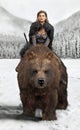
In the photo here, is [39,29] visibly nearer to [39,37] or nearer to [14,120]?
[39,37]

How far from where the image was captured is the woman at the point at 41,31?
10.8 m

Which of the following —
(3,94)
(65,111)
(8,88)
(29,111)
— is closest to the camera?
(29,111)

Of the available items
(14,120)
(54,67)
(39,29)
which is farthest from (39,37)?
(14,120)

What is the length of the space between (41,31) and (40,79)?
1.61m

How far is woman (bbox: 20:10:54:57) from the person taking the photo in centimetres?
1079

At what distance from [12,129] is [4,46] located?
51.6 metres

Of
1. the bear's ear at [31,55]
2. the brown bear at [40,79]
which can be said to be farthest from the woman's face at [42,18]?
the bear's ear at [31,55]

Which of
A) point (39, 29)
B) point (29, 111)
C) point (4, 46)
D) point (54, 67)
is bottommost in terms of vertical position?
point (4, 46)

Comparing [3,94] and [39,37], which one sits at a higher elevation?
[39,37]

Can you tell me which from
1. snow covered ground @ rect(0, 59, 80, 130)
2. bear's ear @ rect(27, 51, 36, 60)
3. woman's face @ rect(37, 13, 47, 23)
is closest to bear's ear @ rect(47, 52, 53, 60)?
→ bear's ear @ rect(27, 51, 36, 60)

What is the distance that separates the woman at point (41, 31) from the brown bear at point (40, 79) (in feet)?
1.86

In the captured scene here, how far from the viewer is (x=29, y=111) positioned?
10.5m

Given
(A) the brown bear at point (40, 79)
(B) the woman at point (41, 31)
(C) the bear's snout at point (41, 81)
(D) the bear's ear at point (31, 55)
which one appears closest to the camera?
(C) the bear's snout at point (41, 81)

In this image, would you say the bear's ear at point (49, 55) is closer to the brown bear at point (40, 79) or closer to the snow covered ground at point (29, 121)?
the brown bear at point (40, 79)
